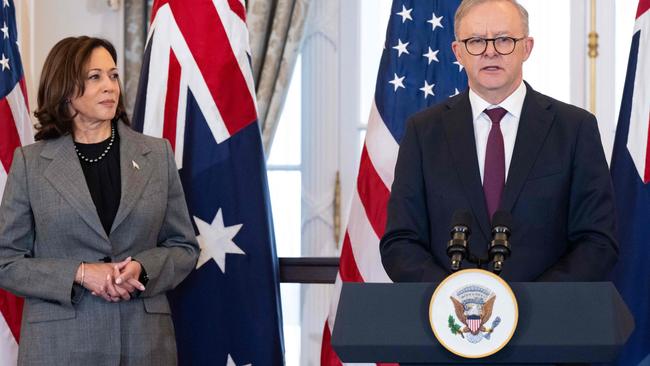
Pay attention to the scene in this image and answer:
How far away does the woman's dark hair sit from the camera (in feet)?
9.99

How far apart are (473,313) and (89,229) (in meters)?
1.59

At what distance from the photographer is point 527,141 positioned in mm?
2365

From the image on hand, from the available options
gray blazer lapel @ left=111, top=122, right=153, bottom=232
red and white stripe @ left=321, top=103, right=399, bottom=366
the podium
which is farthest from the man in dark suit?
red and white stripe @ left=321, top=103, right=399, bottom=366

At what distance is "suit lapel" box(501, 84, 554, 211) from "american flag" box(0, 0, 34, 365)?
2.13 metres

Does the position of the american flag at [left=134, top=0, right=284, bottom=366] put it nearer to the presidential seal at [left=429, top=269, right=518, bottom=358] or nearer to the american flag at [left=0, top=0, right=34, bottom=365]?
the american flag at [left=0, top=0, right=34, bottom=365]

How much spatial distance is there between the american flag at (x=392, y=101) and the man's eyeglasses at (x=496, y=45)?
141 centimetres

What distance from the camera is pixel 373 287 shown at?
5.79ft

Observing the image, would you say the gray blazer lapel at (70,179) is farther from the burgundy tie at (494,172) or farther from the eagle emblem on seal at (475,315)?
the eagle emblem on seal at (475,315)

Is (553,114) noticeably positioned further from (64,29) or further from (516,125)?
(64,29)

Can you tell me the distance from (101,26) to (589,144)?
3.62m

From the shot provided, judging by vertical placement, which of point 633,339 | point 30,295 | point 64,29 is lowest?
point 633,339

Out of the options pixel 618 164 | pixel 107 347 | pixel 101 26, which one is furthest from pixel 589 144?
pixel 101 26

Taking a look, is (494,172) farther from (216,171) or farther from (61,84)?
(216,171)

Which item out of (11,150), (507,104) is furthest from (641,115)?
(11,150)
